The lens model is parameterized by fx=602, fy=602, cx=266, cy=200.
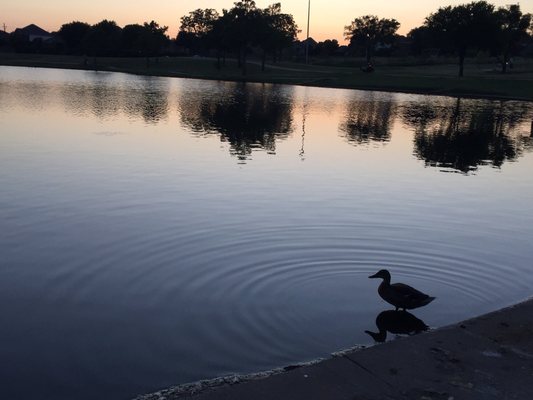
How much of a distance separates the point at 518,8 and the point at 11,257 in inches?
4523

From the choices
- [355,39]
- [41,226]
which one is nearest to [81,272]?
[41,226]

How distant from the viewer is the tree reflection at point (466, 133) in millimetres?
28047

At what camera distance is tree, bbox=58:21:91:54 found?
181125mm

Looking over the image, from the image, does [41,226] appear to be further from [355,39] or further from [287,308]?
[355,39]

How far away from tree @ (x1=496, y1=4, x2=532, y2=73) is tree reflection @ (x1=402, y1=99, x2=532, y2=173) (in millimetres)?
44942

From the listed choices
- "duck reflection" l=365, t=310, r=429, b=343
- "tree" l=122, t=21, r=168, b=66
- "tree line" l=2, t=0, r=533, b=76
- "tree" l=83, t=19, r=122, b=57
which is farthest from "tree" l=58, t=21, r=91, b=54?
"duck reflection" l=365, t=310, r=429, b=343

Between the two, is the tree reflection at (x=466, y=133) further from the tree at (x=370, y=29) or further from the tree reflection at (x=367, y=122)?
the tree at (x=370, y=29)

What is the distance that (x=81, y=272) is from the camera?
1134 cm

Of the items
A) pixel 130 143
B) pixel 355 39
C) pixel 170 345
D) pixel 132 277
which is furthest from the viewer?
pixel 355 39

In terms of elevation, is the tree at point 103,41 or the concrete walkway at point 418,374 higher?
the tree at point 103,41

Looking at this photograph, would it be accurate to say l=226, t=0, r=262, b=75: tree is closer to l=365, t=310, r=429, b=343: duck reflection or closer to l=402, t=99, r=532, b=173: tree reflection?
l=402, t=99, r=532, b=173: tree reflection

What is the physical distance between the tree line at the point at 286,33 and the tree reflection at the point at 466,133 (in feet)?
145

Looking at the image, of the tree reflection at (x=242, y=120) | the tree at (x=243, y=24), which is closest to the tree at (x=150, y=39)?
the tree at (x=243, y=24)

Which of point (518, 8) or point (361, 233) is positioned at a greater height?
point (518, 8)
